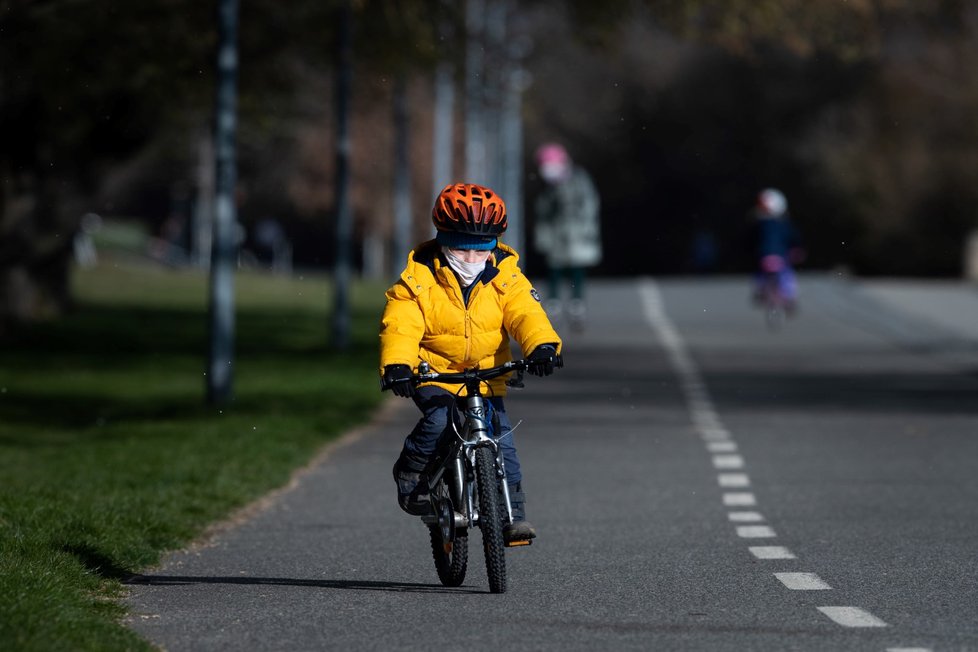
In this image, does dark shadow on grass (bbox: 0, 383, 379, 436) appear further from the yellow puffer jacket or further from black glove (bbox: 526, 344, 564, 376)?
black glove (bbox: 526, 344, 564, 376)

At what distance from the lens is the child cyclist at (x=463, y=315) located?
9.31m

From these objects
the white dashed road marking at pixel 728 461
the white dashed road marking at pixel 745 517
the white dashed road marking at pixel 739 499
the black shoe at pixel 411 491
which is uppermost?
the black shoe at pixel 411 491

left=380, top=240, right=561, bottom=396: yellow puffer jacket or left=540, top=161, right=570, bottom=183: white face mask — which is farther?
left=540, top=161, right=570, bottom=183: white face mask

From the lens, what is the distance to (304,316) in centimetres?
3975

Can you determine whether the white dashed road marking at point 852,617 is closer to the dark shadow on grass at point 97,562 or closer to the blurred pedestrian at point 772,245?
the dark shadow on grass at point 97,562

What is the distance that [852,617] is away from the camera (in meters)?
8.75

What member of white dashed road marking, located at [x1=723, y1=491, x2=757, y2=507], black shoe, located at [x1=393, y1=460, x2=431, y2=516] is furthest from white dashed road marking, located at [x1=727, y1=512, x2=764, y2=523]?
black shoe, located at [x1=393, y1=460, x2=431, y2=516]

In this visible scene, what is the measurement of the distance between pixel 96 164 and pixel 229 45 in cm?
1254

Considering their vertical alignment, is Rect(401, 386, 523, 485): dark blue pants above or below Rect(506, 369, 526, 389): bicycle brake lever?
below

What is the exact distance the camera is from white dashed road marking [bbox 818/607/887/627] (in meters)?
8.57

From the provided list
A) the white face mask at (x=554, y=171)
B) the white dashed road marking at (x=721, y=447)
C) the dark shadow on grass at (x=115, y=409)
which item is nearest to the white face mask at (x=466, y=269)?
the white dashed road marking at (x=721, y=447)

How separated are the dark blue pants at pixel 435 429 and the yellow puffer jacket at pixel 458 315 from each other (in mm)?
123

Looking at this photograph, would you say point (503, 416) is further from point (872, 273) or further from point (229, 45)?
point (872, 273)

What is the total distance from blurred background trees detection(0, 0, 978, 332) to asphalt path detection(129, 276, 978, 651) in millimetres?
4832
